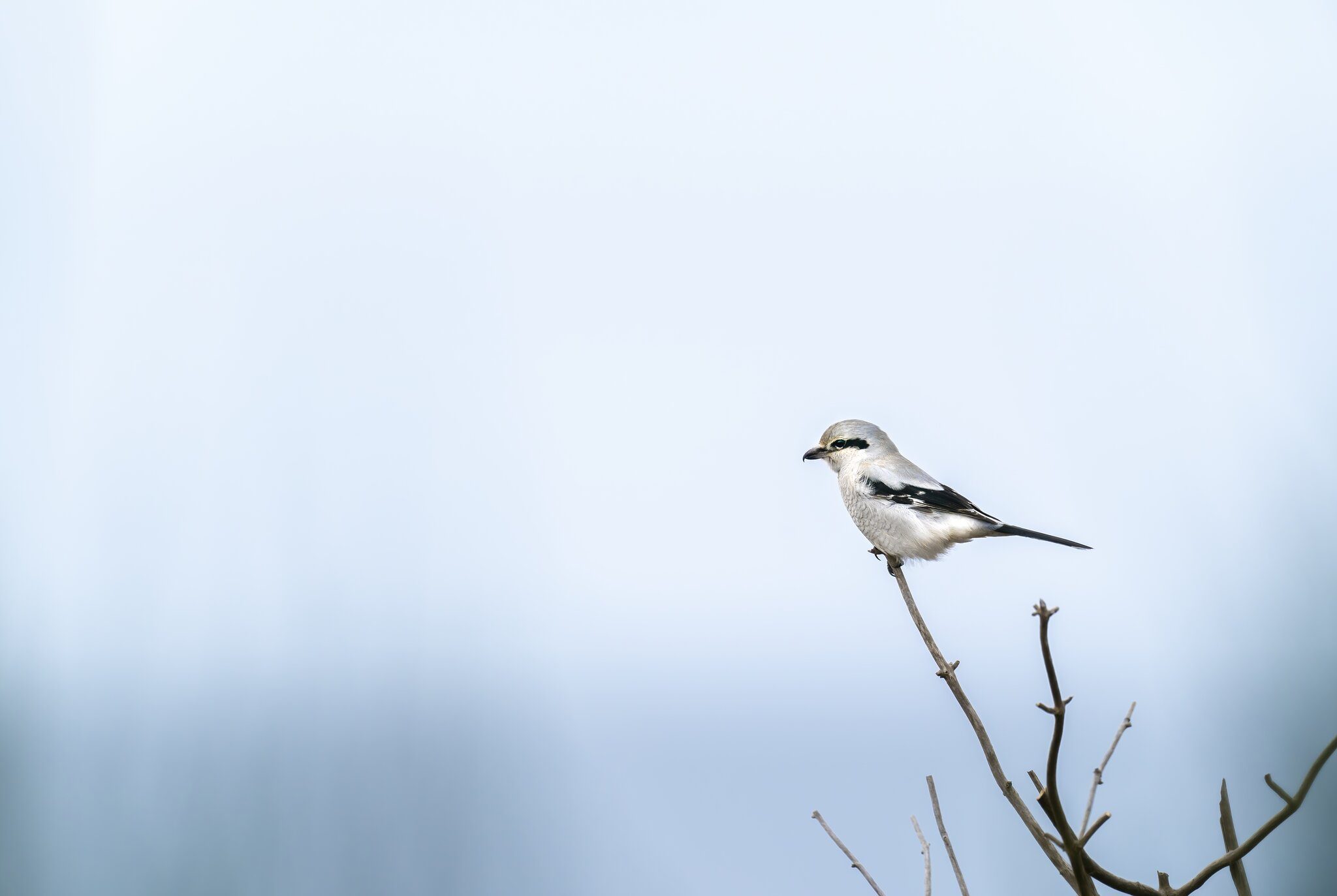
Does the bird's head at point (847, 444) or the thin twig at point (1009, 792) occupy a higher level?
the bird's head at point (847, 444)

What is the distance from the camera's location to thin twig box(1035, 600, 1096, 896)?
0.80m

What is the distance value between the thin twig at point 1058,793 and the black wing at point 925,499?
187 centimetres

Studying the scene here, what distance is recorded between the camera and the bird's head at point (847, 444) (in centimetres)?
289

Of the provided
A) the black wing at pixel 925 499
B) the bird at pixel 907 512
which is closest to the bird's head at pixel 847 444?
the bird at pixel 907 512

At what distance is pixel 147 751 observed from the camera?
13.8ft

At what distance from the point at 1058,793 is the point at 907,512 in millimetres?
1873

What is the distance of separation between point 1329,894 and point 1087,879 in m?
→ 3.21

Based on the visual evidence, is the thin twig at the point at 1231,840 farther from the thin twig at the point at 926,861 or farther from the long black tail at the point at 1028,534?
the long black tail at the point at 1028,534

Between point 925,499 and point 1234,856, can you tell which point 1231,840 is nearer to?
point 1234,856

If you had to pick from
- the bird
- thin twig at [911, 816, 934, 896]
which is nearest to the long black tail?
the bird

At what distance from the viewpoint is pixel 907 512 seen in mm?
2688

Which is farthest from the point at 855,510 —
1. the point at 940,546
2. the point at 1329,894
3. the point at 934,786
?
the point at 1329,894

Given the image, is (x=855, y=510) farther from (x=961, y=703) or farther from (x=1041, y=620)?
(x=1041, y=620)

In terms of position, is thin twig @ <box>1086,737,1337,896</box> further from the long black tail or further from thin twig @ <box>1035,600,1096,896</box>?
the long black tail
